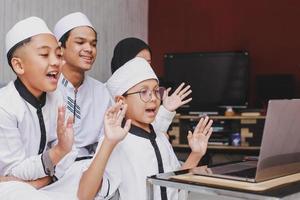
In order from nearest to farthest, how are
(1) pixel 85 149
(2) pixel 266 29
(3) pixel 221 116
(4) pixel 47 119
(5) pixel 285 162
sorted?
1. (5) pixel 285 162
2. (4) pixel 47 119
3. (1) pixel 85 149
4. (3) pixel 221 116
5. (2) pixel 266 29

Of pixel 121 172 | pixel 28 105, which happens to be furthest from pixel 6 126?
pixel 121 172

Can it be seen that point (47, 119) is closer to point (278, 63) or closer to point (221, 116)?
point (221, 116)

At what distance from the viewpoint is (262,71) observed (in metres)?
4.39

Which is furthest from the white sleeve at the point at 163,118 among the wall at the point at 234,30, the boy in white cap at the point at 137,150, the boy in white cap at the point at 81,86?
the wall at the point at 234,30

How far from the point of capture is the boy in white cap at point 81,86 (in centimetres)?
231

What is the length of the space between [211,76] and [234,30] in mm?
588

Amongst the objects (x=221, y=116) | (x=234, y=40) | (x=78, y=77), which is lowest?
(x=221, y=116)

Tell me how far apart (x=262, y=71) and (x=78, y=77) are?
2.50 m

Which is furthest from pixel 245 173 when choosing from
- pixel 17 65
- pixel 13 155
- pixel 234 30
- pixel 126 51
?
pixel 234 30

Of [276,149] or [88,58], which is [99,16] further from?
[276,149]

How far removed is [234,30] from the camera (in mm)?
4516

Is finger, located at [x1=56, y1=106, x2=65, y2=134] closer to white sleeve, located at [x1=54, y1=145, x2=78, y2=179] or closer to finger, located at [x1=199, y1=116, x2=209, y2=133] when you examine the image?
white sleeve, located at [x1=54, y1=145, x2=78, y2=179]

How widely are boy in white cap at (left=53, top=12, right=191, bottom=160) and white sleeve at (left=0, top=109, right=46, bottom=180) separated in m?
0.63

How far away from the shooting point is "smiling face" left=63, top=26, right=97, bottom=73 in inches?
93.3
